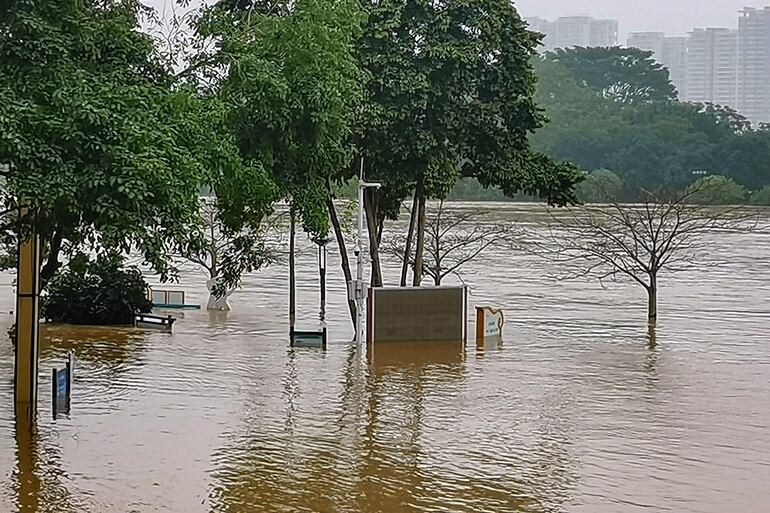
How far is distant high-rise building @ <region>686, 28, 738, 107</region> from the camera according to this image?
90812mm

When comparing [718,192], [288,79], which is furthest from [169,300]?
[718,192]

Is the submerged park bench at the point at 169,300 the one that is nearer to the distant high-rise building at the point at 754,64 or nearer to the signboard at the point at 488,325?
the signboard at the point at 488,325

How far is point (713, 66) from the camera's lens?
95.8 m

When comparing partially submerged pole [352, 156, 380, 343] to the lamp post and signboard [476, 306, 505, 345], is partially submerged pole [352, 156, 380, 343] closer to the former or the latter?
the lamp post

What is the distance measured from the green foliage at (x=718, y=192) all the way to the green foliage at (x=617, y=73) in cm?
1136

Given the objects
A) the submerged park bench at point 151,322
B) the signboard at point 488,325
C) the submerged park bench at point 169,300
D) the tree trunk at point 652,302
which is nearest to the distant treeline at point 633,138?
the tree trunk at point 652,302

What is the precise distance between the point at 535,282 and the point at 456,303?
24102 mm

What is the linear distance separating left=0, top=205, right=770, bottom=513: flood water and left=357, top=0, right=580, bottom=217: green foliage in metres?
3.93

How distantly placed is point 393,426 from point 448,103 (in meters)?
12.0

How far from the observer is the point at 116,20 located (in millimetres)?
11969

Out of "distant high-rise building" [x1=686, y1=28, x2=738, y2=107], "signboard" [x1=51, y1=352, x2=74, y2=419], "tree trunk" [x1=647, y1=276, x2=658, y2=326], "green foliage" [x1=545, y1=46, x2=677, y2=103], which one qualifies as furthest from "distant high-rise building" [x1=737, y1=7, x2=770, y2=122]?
"signboard" [x1=51, y1=352, x2=74, y2=419]

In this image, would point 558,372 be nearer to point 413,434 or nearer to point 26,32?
point 413,434

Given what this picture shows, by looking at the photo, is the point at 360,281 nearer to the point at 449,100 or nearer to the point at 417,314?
the point at 417,314

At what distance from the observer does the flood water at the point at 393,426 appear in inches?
481
